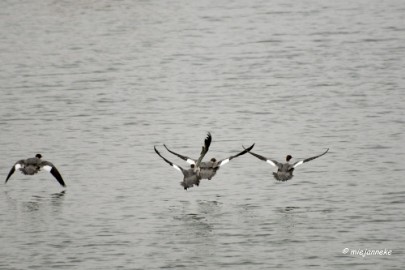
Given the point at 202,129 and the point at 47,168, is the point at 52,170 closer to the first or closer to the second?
the point at 47,168

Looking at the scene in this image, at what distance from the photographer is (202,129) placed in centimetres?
5369

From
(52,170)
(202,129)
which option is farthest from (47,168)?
(202,129)

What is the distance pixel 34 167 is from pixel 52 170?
78 centimetres

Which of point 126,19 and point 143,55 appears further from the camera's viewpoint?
point 126,19

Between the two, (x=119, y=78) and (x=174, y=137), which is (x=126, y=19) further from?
(x=174, y=137)

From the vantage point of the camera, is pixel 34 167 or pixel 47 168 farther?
pixel 47 168

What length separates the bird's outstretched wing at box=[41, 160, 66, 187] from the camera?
1613 inches

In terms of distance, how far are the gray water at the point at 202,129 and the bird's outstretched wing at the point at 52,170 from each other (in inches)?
16.8

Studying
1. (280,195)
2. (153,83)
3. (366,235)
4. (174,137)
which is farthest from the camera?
(153,83)

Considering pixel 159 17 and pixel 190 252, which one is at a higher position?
pixel 159 17

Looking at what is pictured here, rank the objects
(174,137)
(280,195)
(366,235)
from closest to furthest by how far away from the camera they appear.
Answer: (366,235)
(280,195)
(174,137)

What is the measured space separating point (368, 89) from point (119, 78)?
47.9ft

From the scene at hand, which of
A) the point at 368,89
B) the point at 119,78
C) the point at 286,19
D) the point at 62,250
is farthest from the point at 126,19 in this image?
the point at 62,250

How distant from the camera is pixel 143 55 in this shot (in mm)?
75062
